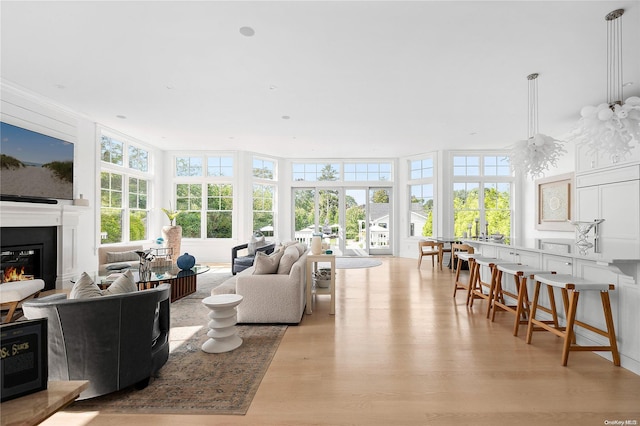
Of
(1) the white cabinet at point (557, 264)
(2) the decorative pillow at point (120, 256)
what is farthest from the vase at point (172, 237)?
(1) the white cabinet at point (557, 264)

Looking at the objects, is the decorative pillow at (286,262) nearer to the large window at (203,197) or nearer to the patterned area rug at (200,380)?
the patterned area rug at (200,380)

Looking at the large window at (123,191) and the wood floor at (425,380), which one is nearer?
the wood floor at (425,380)

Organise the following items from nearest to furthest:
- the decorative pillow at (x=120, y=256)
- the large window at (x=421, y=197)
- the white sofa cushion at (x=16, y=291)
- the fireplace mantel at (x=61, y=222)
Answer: the white sofa cushion at (x=16, y=291), the fireplace mantel at (x=61, y=222), the decorative pillow at (x=120, y=256), the large window at (x=421, y=197)

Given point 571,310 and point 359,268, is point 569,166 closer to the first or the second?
point 359,268

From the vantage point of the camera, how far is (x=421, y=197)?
28.7 ft

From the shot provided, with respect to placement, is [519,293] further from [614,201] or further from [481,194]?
[481,194]

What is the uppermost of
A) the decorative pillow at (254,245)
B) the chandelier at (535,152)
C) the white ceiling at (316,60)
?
the white ceiling at (316,60)

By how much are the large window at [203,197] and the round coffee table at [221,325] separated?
551 centimetres

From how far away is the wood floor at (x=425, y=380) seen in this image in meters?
1.85

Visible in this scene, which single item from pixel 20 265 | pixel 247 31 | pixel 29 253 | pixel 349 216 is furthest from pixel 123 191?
pixel 349 216

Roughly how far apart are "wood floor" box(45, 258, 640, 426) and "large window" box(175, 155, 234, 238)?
5.46m

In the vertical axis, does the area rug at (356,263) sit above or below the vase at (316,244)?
below

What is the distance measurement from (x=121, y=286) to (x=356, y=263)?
607cm

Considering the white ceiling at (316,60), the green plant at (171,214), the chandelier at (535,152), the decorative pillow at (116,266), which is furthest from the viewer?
the green plant at (171,214)
